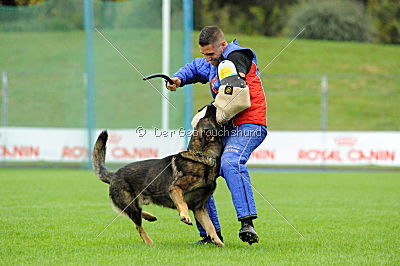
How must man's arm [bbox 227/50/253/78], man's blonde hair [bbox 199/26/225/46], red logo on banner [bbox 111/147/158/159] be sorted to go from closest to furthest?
1. man's arm [bbox 227/50/253/78]
2. man's blonde hair [bbox 199/26/225/46]
3. red logo on banner [bbox 111/147/158/159]

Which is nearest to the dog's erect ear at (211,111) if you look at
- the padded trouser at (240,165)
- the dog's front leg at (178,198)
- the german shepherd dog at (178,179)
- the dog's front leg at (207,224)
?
the german shepherd dog at (178,179)

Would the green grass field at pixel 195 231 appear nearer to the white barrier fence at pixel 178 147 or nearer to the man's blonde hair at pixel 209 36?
the man's blonde hair at pixel 209 36

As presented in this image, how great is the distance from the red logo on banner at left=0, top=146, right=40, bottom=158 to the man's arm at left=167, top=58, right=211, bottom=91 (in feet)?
39.4

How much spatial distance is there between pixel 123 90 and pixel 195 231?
35.3 ft

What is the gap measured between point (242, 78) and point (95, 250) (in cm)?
199

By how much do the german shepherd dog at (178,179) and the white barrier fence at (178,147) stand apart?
33.2 feet

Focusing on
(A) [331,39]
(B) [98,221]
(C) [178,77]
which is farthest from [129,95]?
(A) [331,39]

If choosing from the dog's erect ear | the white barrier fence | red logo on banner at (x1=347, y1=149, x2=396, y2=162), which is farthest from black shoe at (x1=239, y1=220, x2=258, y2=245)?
red logo on banner at (x1=347, y1=149, x2=396, y2=162)

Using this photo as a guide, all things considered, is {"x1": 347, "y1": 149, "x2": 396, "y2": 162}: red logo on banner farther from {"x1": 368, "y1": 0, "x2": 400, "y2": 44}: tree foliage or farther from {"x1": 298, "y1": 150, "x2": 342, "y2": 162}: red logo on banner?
{"x1": 368, "y1": 0, "x2": 400, "y2": 44}: tree foliage

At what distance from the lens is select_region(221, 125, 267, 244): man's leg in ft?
18.7

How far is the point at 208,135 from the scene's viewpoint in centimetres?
595

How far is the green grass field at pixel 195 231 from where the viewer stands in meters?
5.42

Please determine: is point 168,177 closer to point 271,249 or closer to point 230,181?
point 230,181

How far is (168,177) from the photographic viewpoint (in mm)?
6051
